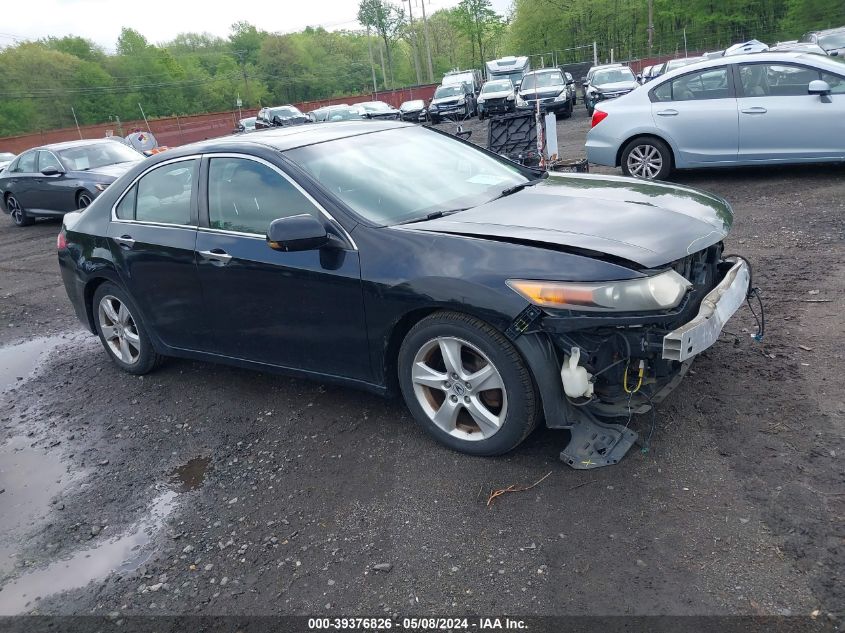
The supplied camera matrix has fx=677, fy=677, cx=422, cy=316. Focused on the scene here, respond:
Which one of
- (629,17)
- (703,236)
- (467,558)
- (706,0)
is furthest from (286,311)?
(629,17)

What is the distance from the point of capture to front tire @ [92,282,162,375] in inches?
192

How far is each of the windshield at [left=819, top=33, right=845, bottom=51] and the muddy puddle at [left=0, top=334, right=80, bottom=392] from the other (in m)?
24.8

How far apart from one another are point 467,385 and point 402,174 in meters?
1.42

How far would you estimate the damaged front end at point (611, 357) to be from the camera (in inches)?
114

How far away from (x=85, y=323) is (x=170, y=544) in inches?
111

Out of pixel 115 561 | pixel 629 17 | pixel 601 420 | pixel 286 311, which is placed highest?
pixel 629 17

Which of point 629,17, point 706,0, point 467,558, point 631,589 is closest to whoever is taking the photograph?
point 631,589

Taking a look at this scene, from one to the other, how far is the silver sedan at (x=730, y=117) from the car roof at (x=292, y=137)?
552 cm

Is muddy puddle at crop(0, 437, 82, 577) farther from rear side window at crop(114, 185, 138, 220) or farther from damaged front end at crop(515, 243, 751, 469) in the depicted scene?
damaged front end at crop(515, 243, 751, 469)

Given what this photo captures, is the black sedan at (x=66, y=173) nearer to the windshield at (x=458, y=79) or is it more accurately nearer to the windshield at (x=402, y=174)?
the windshield at (x=402, y=174)

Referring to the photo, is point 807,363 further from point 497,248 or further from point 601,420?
point 497,248

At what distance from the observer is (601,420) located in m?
3.30

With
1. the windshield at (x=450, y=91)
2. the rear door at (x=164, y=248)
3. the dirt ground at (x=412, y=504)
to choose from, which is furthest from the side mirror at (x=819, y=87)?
the windshield at (x=450, y=91)

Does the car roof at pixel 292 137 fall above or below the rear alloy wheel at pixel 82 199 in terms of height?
above
